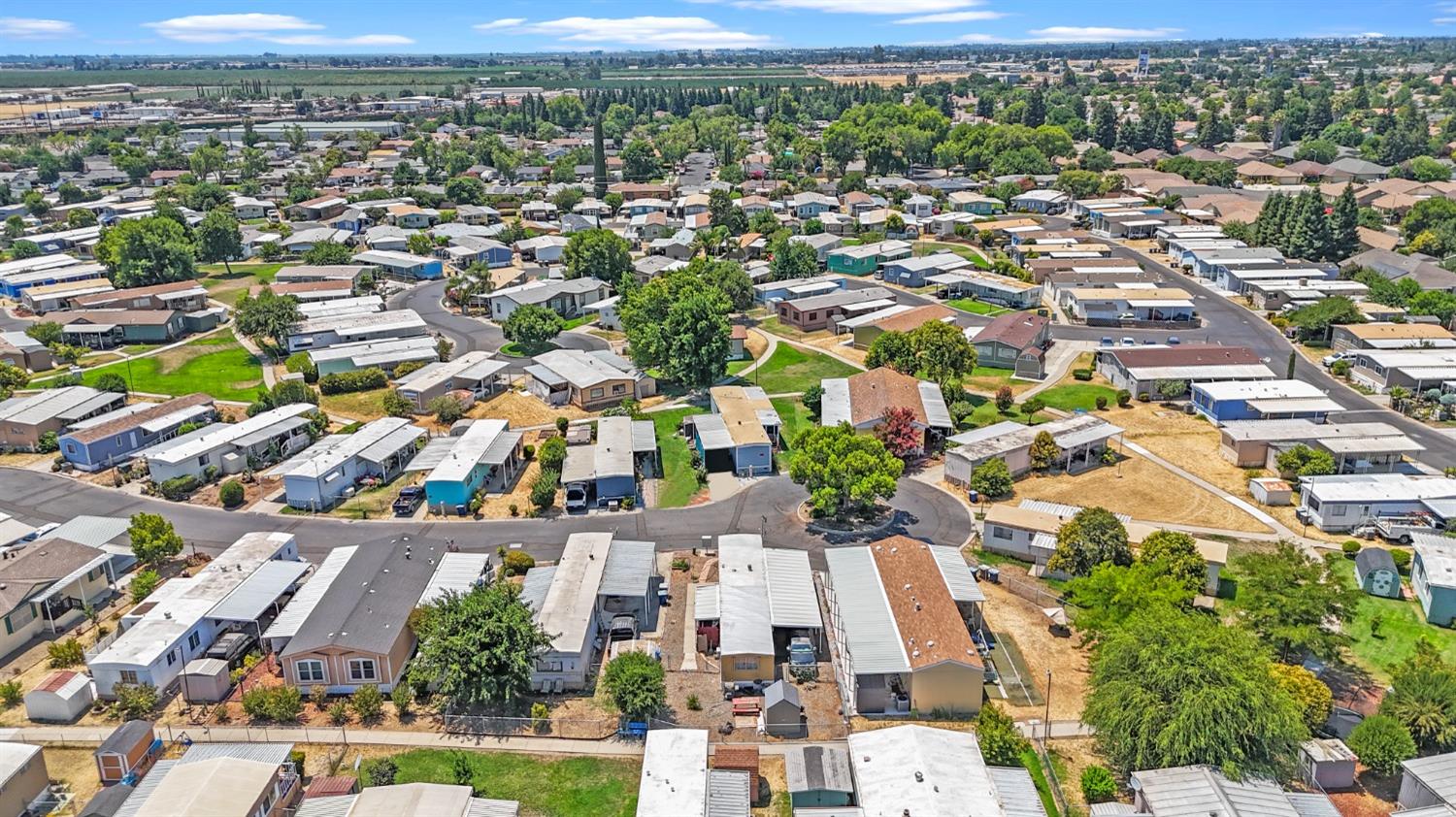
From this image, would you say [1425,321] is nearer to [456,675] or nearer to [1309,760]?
[1309,760]

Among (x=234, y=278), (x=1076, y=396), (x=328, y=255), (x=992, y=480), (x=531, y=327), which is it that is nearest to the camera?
(x=992, y=480)

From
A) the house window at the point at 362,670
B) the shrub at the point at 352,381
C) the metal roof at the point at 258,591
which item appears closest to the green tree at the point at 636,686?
the house window at the point at 362,670

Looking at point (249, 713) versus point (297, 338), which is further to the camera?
point (297, 338)

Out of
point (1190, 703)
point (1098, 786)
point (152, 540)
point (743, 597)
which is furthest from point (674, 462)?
point (1190, 703)

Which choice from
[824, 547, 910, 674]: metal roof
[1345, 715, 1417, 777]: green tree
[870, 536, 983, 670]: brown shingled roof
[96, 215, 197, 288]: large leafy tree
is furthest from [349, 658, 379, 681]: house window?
[96, 215, 197, 288]: large leafy tree

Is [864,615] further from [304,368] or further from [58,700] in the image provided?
[304,368]

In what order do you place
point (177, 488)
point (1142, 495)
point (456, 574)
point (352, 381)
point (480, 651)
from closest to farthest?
point (480, 651), point (456, 574), point (1142, 495), point (177, 488), point (352, 381)

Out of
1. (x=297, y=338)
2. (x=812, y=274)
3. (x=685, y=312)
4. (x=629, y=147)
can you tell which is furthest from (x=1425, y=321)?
(x=629, y=147)
